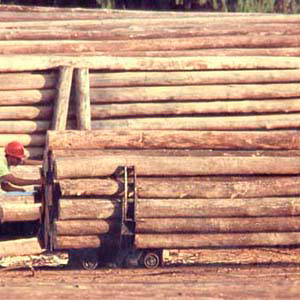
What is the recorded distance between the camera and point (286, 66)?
18.3m

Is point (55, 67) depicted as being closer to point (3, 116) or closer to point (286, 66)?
point (3, 116)

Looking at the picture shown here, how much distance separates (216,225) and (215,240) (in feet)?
0.60

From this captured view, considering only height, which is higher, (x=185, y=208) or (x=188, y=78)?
(x=188, y=78)

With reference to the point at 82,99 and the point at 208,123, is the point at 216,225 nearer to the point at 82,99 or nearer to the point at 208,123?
the point at 208,123

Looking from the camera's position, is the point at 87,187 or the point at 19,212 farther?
the point at 19,212

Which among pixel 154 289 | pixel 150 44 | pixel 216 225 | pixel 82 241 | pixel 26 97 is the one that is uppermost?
pixel 150 44

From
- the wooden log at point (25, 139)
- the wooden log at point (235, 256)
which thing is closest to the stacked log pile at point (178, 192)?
the wooden log at point (235, 256)

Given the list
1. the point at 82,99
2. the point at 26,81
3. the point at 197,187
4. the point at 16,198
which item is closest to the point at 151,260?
the point at 197,187

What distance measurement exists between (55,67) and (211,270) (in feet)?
17.0

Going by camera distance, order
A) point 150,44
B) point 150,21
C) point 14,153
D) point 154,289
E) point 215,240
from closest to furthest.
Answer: point 154,289 < point 215,240 < point 14,153 < point 150,44 < point 150,21

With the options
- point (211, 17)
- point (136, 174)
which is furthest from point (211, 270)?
point (211, 17)

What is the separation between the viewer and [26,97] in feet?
57.8

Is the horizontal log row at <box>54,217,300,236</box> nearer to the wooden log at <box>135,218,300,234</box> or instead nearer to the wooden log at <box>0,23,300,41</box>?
the wooden log at <box>135,218,300,234</box>

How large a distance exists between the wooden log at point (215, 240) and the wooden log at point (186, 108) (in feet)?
13.4
